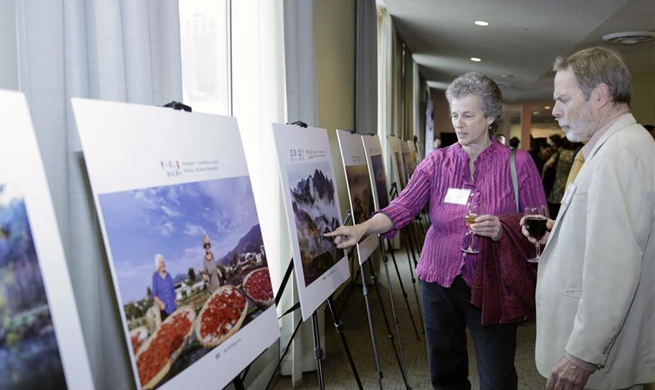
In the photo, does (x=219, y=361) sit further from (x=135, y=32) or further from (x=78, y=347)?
(x=135, y=32)

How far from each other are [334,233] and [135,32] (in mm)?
1113

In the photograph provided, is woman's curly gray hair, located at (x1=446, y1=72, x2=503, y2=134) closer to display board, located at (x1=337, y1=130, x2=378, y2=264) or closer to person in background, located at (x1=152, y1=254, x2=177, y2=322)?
display board, located at (x1=337, y1=130, x2=378, y2=264)

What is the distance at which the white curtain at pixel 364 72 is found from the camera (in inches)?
213

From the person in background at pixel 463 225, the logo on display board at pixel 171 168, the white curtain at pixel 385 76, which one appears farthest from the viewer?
the white curtain at pixel 385 76

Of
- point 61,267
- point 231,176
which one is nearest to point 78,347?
point 61,267

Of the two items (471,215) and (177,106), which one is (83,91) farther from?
(471,215)

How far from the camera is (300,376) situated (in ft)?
10.8

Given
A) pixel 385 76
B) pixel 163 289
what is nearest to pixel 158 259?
pixel 163 289

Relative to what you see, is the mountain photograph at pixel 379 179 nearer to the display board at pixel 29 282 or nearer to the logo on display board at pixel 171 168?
the logo on display board at pixel 171 168

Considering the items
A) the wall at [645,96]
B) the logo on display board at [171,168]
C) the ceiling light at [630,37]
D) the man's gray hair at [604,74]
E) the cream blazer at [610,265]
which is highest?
the ceiling light at [630,37]

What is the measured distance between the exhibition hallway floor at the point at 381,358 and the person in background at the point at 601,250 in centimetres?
185

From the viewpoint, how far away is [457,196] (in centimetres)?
221

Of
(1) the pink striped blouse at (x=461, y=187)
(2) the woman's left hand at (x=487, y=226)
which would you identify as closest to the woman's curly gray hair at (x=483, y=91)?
(1) the pink striped blouse at (x=461, y=187)

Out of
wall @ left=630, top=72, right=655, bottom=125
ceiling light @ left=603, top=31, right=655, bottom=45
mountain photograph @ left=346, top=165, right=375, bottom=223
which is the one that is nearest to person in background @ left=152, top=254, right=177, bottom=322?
mountain photograph @ left=346, top=165, right=375, bottom=223
